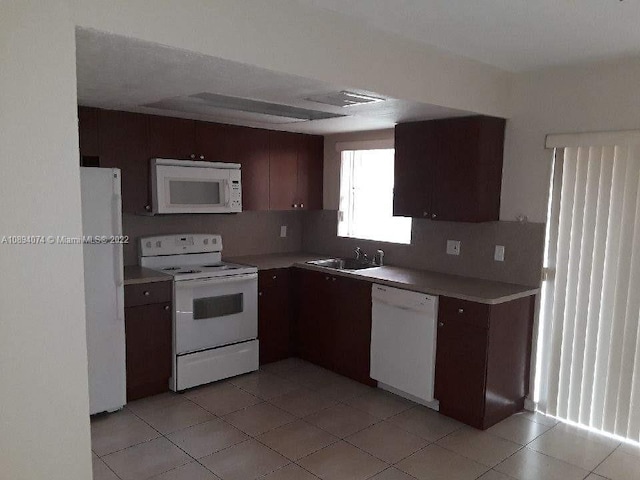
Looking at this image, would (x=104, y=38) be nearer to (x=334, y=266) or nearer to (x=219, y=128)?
(x=219, y=128)

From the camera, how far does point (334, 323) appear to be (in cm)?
419

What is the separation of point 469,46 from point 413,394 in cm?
238

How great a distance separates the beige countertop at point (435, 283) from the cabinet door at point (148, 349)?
0.96 m

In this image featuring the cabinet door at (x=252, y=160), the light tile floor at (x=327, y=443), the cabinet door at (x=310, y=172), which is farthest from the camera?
the cabinet door at (x=310, y=172)

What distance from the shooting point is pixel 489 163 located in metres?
3.58

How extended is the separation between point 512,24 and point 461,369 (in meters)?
2.12

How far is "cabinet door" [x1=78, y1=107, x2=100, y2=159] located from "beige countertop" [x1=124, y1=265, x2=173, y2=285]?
3.00 ft

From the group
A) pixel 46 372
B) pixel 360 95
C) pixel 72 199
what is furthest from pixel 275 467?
pixel 360 95

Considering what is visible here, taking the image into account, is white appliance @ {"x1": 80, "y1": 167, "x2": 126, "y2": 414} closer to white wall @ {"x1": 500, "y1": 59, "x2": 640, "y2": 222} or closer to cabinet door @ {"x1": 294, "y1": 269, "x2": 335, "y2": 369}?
cabinet door @ {"x1": 294, "y1": 269, "x2": 335, "y2": 369}

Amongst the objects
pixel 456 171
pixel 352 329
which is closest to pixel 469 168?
pixel 456 171

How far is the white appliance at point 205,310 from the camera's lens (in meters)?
3.78

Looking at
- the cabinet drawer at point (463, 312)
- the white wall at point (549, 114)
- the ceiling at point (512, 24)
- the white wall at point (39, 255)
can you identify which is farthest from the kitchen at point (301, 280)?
the white wall at point (39, 255)

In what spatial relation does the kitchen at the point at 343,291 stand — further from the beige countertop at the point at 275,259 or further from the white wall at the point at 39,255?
the white wall at the point at 39,255

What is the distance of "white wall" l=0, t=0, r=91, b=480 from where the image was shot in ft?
5.25
